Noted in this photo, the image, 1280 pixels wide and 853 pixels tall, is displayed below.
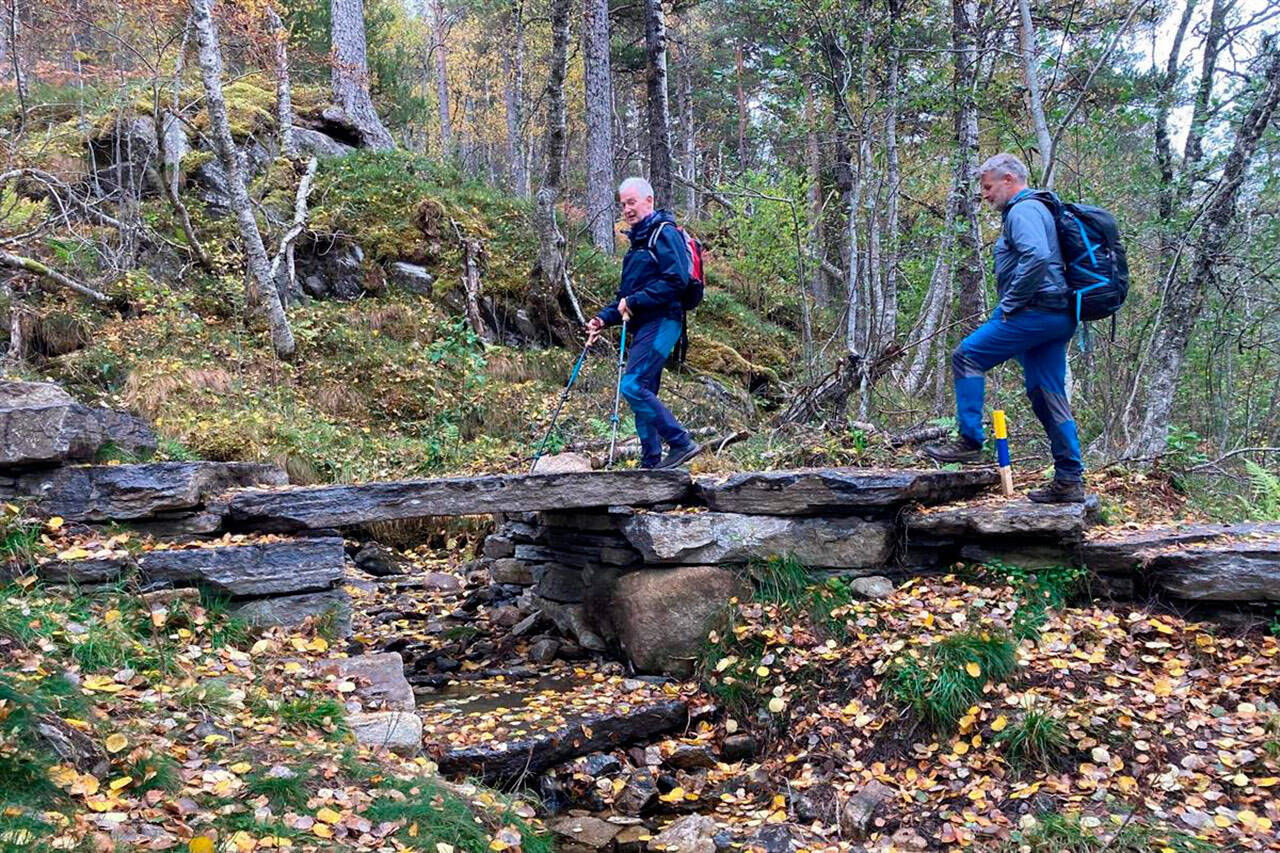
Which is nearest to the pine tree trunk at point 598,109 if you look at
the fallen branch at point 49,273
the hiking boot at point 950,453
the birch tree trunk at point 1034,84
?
the fallen branch at point 49,273

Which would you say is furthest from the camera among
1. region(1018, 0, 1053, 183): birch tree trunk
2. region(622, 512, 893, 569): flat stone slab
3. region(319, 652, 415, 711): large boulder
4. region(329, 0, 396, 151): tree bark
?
region(329, 0, 396, 151): tree bark

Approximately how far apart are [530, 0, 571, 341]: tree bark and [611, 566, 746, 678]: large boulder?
6859 mm

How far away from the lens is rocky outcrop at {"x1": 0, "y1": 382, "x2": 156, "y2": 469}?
514 cm

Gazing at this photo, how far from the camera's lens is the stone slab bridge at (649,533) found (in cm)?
527

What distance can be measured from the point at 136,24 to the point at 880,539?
14856mm

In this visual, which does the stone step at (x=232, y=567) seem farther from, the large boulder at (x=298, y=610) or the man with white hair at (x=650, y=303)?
the man with white hair at (x=650, y=303)

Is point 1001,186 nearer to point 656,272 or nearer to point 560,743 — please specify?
point 656,272

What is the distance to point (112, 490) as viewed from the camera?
5414 mm

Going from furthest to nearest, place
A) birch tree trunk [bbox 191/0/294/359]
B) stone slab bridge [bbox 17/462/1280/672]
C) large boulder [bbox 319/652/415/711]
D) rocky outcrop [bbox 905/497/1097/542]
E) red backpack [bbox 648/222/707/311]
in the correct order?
birch tree trunk [bbox 191/0/294/359] → red backpack [bbox 648/222/707/311] → rocky outcrop [bbox 905/497/1097/542] → stone slab bridge [bbox 17/462/1280/672] → large boulder [bbox 319/652/415/711]

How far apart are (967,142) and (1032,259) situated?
584cm

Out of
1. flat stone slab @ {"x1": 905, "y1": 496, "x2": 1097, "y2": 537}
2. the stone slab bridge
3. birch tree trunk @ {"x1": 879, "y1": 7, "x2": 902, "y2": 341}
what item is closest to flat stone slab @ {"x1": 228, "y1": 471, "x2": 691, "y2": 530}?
the stone slab bridge

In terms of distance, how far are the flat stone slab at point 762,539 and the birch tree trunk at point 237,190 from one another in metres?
6.44

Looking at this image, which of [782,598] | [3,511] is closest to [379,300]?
[3,511]

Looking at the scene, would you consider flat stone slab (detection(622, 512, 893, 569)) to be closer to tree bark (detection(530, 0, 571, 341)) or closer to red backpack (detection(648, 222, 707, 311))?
red backpack (detection(648, 222, 707, 311))
